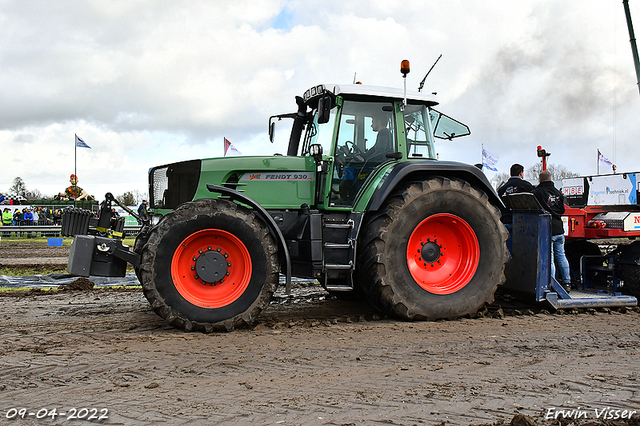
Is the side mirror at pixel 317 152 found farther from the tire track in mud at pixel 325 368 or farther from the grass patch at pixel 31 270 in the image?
the grass patch at pixel 31 270

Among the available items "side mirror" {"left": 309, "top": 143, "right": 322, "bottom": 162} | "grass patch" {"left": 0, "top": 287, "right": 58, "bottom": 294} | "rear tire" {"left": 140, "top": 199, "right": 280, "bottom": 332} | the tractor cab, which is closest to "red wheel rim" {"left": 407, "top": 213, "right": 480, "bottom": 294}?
the tractor cab

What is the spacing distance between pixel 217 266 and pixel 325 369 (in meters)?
1.71

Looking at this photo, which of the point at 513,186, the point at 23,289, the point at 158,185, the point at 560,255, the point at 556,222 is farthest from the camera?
the point at 23,289

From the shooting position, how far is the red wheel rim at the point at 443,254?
5.72 m

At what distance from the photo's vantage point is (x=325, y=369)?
393cm

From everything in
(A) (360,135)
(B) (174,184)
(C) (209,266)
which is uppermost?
(A) (360,135)

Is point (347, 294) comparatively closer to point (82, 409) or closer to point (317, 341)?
point (317, 341)

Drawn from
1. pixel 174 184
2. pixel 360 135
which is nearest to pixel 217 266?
pixel 174 184

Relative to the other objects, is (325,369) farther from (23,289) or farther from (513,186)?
(23,289)

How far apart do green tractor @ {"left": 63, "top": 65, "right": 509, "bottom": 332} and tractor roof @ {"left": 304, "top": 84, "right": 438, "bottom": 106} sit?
16 millimetres

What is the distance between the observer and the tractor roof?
5656 mm

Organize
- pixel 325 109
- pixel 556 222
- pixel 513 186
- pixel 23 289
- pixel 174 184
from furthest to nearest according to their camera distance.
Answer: pixel 23 289 < pixel 513 186 < pixel 556 222 < pixel 174 184 < pixel 325 109

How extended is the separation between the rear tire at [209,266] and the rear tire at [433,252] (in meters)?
1.15

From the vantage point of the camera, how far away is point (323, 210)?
5695 mm
